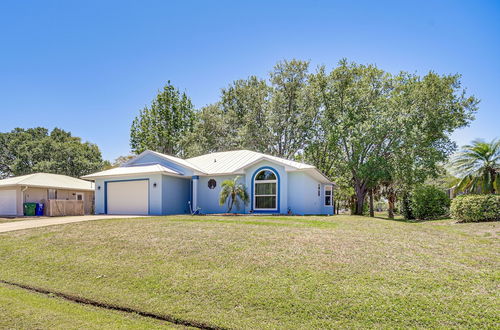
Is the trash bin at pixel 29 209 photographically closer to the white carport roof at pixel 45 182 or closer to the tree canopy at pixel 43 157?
the white carport roof at pixel 45 182

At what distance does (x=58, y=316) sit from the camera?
5480mm

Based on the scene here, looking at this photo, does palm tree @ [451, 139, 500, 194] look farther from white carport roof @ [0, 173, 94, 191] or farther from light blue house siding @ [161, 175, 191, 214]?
white carport roof @ [0, 173, 94, 191]

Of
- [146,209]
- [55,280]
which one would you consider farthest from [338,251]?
[146,209]

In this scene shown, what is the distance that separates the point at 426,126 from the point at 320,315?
22988 millimetres

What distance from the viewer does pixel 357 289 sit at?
581 centimetres

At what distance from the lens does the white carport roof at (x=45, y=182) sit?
22797 millimetres

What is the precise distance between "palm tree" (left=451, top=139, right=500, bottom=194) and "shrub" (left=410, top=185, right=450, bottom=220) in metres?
1.46

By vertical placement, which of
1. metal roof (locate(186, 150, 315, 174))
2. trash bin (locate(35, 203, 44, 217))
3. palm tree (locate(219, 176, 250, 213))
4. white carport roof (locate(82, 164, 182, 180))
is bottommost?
trash bin (locate(35, 203, 44, 217))

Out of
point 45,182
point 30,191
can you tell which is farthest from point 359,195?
point 30,191

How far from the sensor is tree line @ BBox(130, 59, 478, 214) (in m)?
23.6

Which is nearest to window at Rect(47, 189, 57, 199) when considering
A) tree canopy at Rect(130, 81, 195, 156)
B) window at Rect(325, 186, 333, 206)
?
tree canopy at Rect(130, 81, 195, 156)

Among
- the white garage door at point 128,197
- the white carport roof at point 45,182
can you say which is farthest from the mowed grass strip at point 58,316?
the white carport roof at point 45,182

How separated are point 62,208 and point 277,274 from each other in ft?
69.6

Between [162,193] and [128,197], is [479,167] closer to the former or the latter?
[162,193]
